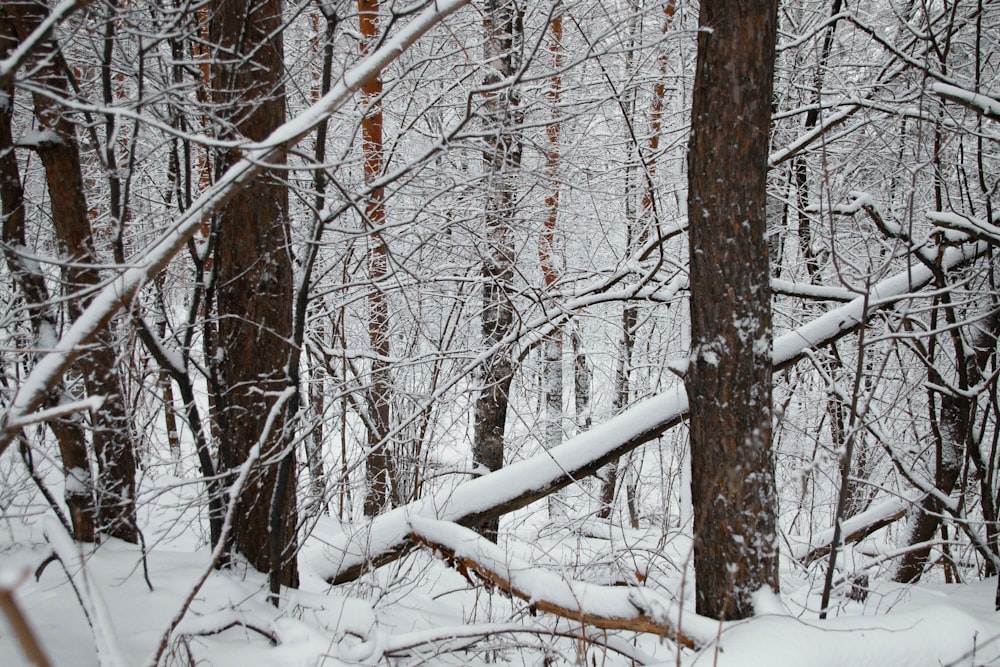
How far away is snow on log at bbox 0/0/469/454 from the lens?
191cm

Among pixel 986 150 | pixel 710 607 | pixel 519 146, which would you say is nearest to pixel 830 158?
pixel 986 150

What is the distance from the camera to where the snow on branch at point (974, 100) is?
3.63 metres

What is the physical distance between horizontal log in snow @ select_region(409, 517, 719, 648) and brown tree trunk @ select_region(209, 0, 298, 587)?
0.84 m

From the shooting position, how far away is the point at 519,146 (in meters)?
6.35

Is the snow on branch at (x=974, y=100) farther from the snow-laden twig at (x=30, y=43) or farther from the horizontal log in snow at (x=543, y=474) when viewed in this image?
the snow-laden twig at (x=30, y=43)

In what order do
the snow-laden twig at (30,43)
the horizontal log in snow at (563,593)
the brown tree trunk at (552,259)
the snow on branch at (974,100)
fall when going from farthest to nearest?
the brown tree trunk at (552,259), the snow on branch at (974,100), the horizontal log in snow at (563,593), the snow-laden twig at (30,43)

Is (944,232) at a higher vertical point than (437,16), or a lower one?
lower

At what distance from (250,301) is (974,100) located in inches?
168

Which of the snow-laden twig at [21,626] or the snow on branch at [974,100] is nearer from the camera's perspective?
the snow-laden twig at [21,626]

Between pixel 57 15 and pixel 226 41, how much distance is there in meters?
1.51

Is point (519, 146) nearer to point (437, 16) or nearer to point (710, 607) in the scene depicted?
point (437, 16)

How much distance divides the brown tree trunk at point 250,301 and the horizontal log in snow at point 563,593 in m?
0.84

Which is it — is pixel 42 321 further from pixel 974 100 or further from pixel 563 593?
pixel 974 100

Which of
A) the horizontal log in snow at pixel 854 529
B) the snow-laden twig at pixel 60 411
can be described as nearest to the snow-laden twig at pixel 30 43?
the snow-laden twig at pixel 60 411
